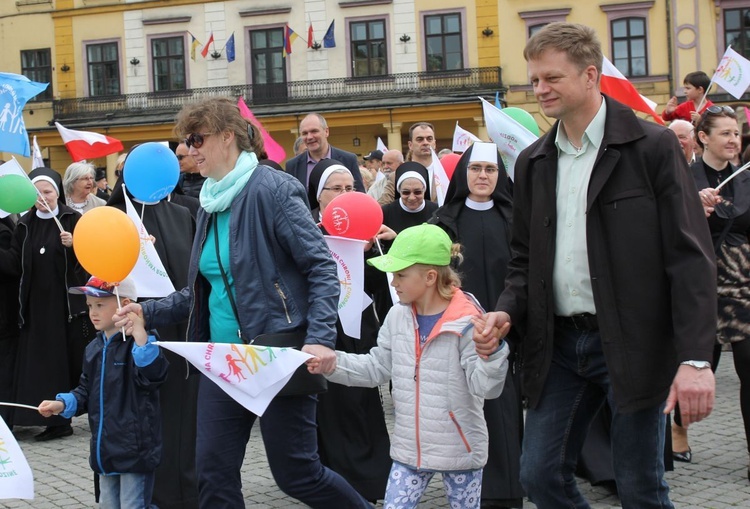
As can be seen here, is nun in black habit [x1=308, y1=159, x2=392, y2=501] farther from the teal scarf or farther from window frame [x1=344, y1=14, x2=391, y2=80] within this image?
window frame [x1=344, y1=14, x2=391, y2=80]

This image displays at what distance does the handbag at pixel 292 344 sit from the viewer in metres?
4.31

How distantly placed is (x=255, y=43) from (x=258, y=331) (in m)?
34.2

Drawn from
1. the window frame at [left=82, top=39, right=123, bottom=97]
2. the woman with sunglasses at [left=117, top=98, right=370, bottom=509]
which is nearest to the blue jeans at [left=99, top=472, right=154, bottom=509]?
the woman with sunglasses at [left=117, top=98, right=370, bottom=509]

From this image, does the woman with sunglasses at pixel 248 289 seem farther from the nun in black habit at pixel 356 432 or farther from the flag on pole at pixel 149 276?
the nun in black habit at pixel 356 432

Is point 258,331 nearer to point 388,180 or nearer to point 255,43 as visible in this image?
point 388,180

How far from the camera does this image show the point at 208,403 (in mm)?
4465

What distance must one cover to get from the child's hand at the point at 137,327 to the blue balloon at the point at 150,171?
1.48 meters

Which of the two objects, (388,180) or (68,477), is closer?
(68,477)

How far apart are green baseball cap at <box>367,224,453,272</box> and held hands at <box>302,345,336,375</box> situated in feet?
1.67

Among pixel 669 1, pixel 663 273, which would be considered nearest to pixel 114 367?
pixel 663 273

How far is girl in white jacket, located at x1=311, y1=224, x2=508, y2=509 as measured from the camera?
4.52 metres

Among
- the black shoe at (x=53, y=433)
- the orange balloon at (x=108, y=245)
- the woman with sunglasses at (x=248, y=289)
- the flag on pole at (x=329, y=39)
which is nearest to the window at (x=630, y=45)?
the flag on pole at (x=329, y=39)

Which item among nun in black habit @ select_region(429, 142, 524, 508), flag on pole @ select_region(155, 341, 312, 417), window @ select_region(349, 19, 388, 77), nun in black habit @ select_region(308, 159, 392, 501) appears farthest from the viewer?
window @ select_region(349, 19, 388, 77)

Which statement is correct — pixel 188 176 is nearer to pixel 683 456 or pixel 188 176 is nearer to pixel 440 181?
pixel 440 181
